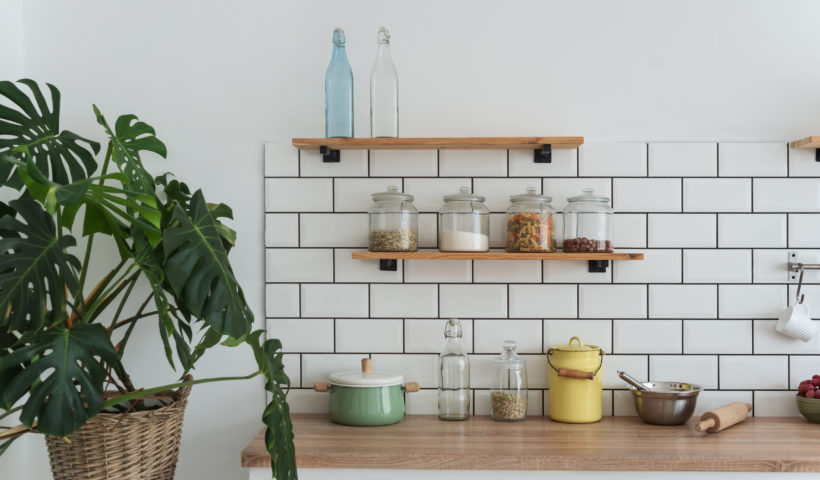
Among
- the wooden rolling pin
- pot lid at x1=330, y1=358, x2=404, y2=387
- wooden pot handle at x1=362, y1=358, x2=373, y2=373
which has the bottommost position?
the wooden rolling pin

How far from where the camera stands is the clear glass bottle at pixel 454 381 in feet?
6.79

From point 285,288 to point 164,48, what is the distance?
0.79m

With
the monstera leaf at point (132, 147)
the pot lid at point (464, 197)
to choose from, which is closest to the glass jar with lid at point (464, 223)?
the pot lid at point (464, 197)

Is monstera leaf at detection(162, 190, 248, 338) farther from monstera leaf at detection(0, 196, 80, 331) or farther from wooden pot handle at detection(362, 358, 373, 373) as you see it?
wooden pot handle at detection(362, 358, 373, 373)

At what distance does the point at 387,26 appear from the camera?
2.16 m

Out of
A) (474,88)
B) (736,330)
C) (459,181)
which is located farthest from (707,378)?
(474,88)

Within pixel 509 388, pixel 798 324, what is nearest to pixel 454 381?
pixel 509 388

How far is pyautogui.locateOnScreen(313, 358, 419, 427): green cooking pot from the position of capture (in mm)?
1954

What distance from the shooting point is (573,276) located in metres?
2.15

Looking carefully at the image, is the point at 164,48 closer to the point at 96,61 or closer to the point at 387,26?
the point at 96,61

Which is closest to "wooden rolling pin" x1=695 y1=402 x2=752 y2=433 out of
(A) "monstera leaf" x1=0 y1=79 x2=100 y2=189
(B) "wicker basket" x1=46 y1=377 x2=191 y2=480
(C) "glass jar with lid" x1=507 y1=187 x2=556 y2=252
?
(C) "glass jar with lid" x1=507 y1=187 x2=556 y2=252

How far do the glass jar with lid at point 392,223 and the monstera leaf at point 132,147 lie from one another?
594 mm

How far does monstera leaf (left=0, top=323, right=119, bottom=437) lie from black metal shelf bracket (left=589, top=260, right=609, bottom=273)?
1306 mm

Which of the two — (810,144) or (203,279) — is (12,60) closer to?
(203,279)
